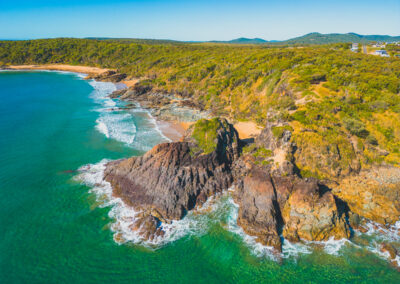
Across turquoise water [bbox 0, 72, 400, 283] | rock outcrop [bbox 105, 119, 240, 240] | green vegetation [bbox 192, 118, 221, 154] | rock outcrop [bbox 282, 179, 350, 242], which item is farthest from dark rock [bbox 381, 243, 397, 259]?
green vegetation [bbox 192, 118, 221, 154]

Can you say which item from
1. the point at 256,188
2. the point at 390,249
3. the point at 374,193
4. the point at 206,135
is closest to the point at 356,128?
the point at 374,193

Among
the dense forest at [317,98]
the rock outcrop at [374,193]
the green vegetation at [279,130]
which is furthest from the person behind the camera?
the green vegetation at [279,130]

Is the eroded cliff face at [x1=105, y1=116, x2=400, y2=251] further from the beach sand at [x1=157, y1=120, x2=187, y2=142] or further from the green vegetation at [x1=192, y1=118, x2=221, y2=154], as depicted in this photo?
the beach sand at [x1=157, y1=120, x2=187, y2=142]

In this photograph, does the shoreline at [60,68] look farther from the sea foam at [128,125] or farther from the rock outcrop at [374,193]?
the rock outcrop at [374,193]

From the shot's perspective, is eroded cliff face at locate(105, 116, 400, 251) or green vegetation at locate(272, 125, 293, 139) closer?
eroded cliff face at locate(105, 116, 400, 251)

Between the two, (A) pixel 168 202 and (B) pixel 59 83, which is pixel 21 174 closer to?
(A) pixel 168 202

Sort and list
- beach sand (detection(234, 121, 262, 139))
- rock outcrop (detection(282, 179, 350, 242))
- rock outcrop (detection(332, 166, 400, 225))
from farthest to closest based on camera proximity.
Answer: beach sand (detection(234, 121, 262, 139)) → rock outcrop (detection(332, 166, 400, 225)) → rock outcrop (detection(282, 179, 350, 242))

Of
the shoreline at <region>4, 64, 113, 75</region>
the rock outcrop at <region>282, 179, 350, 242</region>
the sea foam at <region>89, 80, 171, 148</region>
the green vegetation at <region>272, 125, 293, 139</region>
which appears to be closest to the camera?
the rock outcrop at <region>282, 179, 350, 242</region>

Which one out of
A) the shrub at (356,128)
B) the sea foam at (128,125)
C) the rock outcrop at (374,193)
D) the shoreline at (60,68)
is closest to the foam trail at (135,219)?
the sea foam at (128,125)
